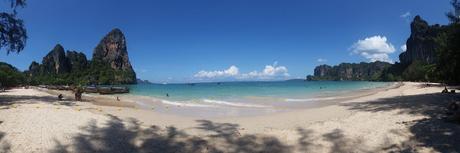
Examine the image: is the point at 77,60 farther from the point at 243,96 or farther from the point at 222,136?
the point at 222,136

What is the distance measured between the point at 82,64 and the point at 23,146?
629 ft

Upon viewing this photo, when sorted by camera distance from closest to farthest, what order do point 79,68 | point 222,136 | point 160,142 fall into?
point 160,142
point 222,136
point 79,68

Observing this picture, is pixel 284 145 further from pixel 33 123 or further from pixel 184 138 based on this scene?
pixel 33 123

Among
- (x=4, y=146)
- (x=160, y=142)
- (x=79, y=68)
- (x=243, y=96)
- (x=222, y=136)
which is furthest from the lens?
(x=79, y=68)

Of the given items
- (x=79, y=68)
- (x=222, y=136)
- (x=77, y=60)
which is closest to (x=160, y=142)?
(x=222, y=136)

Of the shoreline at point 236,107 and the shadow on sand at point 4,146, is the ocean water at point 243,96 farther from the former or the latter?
the shadow on sand at point 4,146

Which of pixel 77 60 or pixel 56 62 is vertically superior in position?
pixel 77 60

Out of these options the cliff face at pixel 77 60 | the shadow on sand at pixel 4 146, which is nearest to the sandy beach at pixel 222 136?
the shadow on sand at pixel 4 146

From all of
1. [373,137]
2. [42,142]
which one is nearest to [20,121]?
[42,142]

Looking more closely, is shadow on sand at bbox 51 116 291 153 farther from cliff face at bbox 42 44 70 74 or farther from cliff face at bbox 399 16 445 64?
cliff face at bbox 42 44 70 74

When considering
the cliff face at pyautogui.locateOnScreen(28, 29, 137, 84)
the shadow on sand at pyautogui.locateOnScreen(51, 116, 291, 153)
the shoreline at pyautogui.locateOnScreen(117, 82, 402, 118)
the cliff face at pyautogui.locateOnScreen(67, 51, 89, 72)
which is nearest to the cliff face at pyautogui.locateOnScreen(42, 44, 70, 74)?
the cliff face at pyautogui.locateOnScreen(28, 29, 137, 84)

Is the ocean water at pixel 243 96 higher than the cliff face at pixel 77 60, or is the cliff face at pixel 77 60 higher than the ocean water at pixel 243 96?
the cliff face at pixel 77 60

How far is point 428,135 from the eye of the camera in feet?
34.1

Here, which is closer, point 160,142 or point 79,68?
point 160,142
